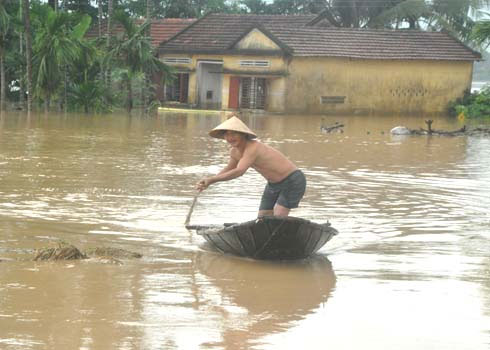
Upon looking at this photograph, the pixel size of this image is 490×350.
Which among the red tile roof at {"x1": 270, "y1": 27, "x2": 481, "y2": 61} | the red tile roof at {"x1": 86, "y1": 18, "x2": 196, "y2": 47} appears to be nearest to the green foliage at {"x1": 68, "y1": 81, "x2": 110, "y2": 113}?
the red tile roof at {"x1": 86, "y1": 18, "x2": 196, "y2": 47}

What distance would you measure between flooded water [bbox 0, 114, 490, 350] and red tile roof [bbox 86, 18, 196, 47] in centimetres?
2270

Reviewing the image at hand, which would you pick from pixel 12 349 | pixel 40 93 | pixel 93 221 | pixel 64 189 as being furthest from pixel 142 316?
pixel 40 93

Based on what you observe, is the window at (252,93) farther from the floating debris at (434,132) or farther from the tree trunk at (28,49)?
the floating debris at (434,132)

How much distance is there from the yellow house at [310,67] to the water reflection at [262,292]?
29252 millimetres

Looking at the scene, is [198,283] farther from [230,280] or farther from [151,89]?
[151,89]

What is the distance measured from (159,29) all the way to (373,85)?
943 centimetres

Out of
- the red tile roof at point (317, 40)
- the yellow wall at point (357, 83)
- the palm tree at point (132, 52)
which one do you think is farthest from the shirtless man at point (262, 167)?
the yellow wall at point (357, 83)

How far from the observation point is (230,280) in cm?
794

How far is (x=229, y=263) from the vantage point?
8609 millimetres

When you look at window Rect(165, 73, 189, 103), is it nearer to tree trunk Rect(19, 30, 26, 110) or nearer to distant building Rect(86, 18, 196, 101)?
distant building Rect(86, 18, 196, 101)

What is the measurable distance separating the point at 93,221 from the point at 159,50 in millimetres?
29879

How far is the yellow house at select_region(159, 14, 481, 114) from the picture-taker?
38.0m

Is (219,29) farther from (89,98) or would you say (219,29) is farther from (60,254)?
(60,254)

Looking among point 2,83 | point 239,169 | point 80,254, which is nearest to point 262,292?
point 239,169
